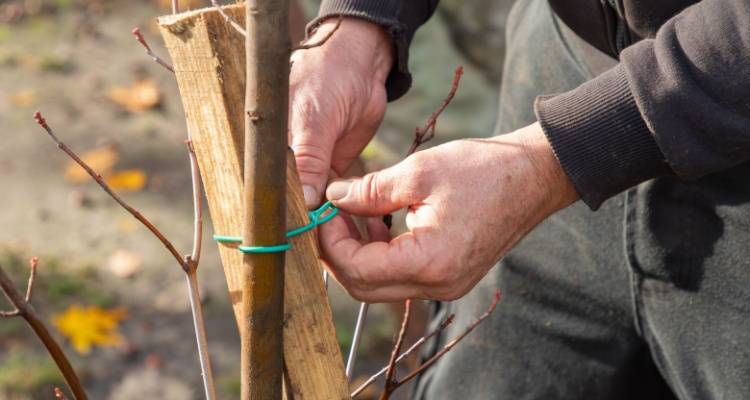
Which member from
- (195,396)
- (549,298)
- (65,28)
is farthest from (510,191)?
(65,28)

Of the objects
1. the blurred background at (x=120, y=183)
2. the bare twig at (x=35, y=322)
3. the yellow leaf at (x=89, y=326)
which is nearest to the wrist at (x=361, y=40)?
the bare twig at (x=35, y=322)

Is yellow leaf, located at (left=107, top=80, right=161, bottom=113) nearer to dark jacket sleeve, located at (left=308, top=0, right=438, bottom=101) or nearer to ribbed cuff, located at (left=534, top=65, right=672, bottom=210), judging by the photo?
dark jacket sleeve, located at (left=308, top=0, right=438, bottom=101)

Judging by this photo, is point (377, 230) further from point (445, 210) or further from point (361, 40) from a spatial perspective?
point (361, 40)

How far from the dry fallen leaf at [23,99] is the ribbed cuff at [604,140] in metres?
3.92

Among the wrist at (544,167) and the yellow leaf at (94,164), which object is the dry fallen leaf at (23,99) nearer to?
the yellow leaf at (94,164)

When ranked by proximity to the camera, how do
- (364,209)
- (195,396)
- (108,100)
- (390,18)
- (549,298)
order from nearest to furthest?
1. (364,209)
2. (390,18)
3. (549,298)
4. (195,396)
5. (108,100)

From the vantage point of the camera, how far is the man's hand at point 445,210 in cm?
137

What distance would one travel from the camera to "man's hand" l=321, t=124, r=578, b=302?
1.37 meters

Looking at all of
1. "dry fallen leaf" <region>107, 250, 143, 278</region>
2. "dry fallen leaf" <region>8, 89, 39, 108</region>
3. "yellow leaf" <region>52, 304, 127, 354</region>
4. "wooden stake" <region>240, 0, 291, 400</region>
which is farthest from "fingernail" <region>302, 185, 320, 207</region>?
"dry fallen leaf" <region>8, 89, 39, 108</region>

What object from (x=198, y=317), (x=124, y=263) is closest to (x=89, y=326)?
(x=124, y=263)

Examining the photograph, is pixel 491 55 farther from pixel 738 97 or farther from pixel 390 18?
pixel 738 97

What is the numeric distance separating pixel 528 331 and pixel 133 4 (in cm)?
444

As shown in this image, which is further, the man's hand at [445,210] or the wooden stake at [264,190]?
the man's hand at [445,210]

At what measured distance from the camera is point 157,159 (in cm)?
443
